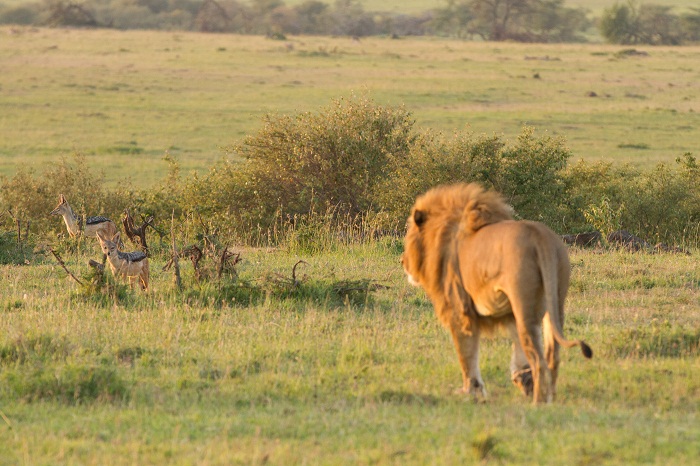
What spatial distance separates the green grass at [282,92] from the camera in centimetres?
2933

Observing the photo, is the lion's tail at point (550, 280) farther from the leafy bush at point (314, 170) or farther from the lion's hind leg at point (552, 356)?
the leafy bush at point (314, 170)

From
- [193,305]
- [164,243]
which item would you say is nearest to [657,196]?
[164,243]

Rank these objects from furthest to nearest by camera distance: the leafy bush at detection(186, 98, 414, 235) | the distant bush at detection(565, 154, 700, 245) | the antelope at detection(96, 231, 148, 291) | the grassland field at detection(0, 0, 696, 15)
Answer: the grassland field at detection(0, 0, 696, 15)
the leafy bush at detection(186, 98, 414, 235)
the distant bush at detection(565, 154, 700, 245)
the antelope at detection(96, 231, 148, 291)

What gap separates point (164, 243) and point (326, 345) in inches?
255

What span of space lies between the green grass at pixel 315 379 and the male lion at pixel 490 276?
0.90 feet

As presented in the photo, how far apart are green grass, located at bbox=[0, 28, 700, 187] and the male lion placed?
10.4 m

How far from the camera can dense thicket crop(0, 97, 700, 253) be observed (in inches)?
633

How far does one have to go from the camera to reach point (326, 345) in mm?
8023

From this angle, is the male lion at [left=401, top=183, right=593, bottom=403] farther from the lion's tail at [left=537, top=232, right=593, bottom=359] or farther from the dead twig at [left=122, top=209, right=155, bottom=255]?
the dead twig at [left=122, top=209, right=155, bottom=255]

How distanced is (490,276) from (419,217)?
0.86 m

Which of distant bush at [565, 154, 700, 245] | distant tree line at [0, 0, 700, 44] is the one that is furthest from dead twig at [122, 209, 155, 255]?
distant tree line at [0, 0, 700, 44]

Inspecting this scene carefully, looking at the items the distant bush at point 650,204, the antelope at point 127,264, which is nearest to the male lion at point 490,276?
the antelope at point 127,264

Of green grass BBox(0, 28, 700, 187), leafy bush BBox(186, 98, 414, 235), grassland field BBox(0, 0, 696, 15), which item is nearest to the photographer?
leafy bush BBox(186, 98, 414, 235)

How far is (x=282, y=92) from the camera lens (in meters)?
41.6
